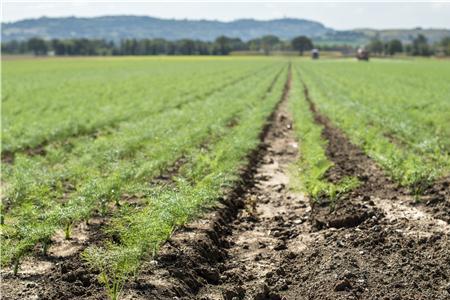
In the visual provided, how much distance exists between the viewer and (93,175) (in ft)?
33.6

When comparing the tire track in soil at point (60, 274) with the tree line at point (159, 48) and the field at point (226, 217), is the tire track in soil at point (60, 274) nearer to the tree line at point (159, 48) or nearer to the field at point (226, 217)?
the field at point (226, 217)

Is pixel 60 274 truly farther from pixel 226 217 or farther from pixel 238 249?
pixel 226 217

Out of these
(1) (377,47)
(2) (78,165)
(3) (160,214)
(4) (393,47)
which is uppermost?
(1) (377,47)

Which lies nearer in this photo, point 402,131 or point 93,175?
point 93,175

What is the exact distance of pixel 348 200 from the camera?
967 cm

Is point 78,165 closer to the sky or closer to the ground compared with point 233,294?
closer to the sky

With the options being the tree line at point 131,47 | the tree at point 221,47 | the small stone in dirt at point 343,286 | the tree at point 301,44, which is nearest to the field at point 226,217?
the small stone in dirt at point 343,286

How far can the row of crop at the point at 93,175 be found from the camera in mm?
7098

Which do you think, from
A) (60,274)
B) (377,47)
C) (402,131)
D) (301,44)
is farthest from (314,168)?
(301,44)

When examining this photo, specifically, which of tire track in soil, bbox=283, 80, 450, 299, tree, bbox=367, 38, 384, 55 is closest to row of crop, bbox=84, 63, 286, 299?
tire track in soil, bbox=283, 80, 450, 299

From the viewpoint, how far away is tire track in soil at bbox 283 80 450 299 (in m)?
6.02

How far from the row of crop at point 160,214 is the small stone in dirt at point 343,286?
7.17 feet

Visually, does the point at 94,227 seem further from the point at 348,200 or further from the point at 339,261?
the point at 348,200

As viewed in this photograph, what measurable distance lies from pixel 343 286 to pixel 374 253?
122 centimetres
